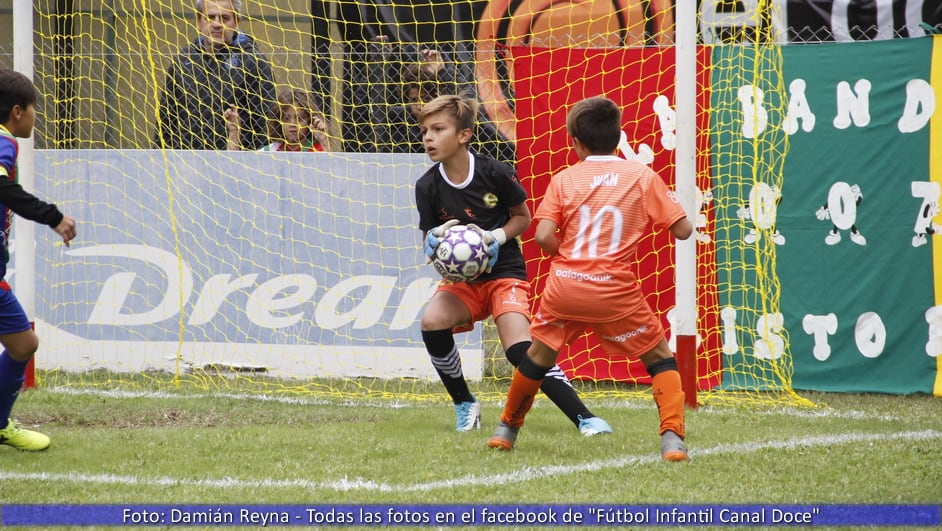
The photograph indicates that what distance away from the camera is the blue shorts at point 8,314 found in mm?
4984

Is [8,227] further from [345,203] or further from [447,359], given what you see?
[345,203]

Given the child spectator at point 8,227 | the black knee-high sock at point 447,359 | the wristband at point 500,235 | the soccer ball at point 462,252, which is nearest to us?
the child spectator at point 8,227

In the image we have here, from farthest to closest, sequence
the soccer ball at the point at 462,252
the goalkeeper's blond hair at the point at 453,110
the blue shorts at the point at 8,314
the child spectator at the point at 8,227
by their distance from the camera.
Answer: the goalkeeper's blond hair at the point at 453,110, the soccer ball at the point at 462,252, the blue shorts at the point at 8,314, the child spectator at the point at 8,227

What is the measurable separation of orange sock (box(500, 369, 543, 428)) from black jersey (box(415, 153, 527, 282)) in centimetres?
85

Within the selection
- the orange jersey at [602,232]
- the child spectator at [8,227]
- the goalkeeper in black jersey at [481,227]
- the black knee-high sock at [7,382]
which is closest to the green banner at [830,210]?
the goalkeeper in black jersey at [481,227]

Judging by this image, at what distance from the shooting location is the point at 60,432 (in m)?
5.73

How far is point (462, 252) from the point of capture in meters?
5.39

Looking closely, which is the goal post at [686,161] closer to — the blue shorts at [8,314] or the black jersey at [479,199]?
the black jersey at [479,199]

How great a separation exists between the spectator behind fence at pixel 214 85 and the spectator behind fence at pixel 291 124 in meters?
0.08

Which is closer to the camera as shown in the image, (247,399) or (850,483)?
(850,483)

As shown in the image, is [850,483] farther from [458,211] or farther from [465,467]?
[458,211]

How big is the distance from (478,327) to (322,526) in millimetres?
4134

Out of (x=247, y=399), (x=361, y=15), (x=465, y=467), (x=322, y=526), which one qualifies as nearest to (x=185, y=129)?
(x=361, y=15)
